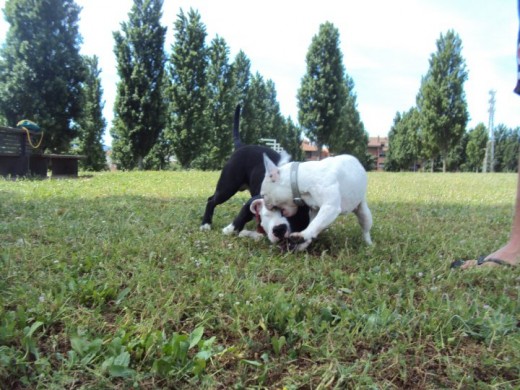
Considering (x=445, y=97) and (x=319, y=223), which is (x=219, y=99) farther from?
(x=319, y=223)

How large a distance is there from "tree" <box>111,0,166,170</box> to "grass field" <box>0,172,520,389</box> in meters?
16.4

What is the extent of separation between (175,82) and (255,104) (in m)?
9.65

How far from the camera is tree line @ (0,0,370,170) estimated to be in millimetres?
12758

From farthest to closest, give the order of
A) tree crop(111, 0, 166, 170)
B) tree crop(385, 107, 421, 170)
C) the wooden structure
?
→ tree crop(385, 107, 421, 170), tree crop(111, 0, 166, 170), the wooden structure

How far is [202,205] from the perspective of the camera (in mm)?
4727

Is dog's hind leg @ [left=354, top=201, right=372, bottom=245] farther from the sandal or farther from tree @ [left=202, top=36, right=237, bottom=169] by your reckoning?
tree @ [left=202, top=36, right=237, bottom=169]

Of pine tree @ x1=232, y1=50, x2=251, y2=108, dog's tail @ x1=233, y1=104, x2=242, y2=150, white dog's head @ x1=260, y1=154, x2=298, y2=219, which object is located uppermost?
pine tree @ x1=232, y1=50, x2=251, y2=108

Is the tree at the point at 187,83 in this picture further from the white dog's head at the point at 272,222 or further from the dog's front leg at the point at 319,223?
the dog's front leg at the point at 319,223

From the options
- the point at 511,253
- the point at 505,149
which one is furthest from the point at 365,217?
the point at 505,149

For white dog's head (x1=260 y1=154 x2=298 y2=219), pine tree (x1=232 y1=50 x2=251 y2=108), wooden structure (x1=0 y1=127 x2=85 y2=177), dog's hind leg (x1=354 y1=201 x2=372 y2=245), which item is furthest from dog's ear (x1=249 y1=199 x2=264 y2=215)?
pine tree (x1=232 y1=50 x2=251 y2=108)

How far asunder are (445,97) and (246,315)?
2652 cm

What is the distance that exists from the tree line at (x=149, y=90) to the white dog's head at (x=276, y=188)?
30.3 ft

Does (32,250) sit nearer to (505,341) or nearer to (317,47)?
(505,341)

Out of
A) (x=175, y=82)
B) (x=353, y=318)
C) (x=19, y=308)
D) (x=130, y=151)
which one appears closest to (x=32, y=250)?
(x=19, y=308)
